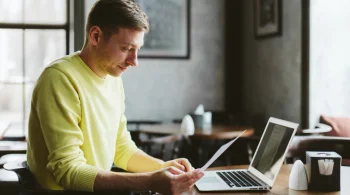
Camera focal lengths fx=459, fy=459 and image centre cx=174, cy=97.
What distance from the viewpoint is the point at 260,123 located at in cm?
480

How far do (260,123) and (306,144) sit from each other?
260 cm

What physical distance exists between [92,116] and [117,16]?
0.32 m

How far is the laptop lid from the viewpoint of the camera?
1.53m

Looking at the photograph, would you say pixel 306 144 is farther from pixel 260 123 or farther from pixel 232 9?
pixel 232 9

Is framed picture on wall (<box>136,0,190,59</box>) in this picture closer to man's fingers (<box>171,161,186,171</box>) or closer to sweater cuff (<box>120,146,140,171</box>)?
sweater cuff (<box>120,146,140,171</box>)

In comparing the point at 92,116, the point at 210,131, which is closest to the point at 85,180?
the point at 92,116

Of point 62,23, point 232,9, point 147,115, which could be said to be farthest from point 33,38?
point 232,9

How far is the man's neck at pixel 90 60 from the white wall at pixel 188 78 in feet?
11.5

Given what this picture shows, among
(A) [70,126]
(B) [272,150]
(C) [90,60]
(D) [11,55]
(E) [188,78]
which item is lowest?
(B) [272,150]

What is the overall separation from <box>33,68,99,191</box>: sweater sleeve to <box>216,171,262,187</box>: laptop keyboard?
52cm

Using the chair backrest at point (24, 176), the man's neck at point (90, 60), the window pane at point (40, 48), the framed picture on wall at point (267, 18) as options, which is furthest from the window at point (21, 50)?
the chair backrest at point (24, 176)

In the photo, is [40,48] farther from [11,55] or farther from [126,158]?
[126,158]

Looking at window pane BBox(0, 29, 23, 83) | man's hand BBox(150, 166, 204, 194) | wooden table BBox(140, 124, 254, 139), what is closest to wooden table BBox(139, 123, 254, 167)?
wooden table BBox(140, 124, 254, 139)

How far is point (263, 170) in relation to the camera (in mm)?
1616
